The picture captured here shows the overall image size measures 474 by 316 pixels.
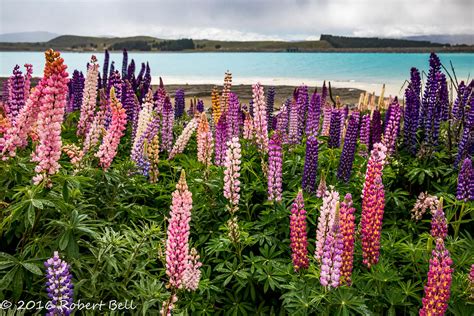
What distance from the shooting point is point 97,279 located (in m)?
3.86

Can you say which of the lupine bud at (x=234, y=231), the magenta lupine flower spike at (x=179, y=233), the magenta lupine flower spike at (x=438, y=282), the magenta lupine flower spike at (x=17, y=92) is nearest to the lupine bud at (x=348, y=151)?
the lupine bud at (x=234, y=231)

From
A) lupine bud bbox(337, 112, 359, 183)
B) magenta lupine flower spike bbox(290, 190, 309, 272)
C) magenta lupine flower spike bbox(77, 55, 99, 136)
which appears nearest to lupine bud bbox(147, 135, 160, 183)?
magenta lupine flower spike bbox(77, 55, 99, 136)

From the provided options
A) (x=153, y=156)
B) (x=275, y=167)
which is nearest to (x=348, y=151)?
(x=275, y=167)

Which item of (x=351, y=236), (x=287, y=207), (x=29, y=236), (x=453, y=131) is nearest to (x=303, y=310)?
(x=351, y=236)

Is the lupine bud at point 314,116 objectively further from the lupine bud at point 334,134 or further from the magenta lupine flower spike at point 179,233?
the magenta lupine flower spike at point 179,233

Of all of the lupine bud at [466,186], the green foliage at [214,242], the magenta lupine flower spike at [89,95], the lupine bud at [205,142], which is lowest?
the green foliage at [214,242]

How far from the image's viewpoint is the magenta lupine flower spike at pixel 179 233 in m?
3.37

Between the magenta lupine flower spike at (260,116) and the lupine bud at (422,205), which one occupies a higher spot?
the magenta lupine flower spike at (260,116)

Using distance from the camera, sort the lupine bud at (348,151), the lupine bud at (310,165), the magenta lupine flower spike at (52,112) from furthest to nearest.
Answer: the lupine bud at (348,151) < the lupine bud at (310,165) < the magenta lupine flower spike at (52,112)

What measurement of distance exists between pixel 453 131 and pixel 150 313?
195 inches

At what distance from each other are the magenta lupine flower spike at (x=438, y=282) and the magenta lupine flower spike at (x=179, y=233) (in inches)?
65.9

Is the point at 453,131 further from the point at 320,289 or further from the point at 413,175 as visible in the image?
the point at 320,289

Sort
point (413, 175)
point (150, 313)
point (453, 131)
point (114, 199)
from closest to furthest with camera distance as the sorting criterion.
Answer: point (150, 313) < point (114, 199) < point (413, 175) < point (453, 131)

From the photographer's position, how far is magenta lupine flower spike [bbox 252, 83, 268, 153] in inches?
227
